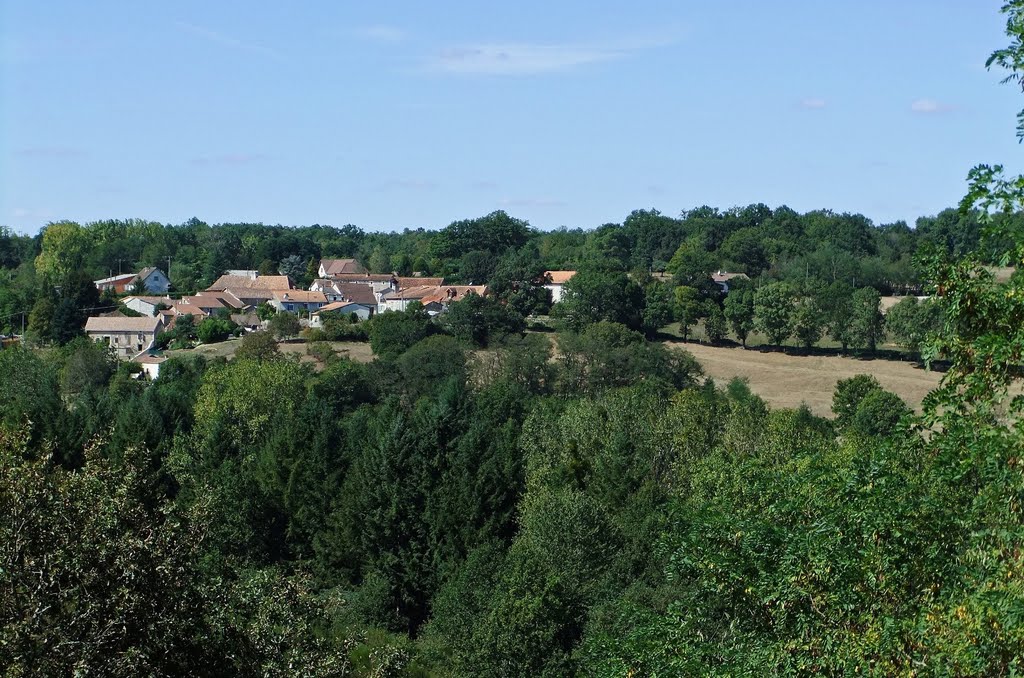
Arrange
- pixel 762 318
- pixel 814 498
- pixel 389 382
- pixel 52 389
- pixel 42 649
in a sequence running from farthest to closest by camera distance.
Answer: pixel 762 318, pixel 389 382, pixel 52 389, pixel 814 498, pixel 42 649

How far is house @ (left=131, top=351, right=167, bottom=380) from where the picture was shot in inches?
2436

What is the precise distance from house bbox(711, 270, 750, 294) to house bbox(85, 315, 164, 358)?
39.3m

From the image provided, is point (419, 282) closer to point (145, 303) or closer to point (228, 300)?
point (228, 300)

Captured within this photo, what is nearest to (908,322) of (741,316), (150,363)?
(741,316)

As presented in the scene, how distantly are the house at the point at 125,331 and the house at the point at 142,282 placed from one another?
24.4 meters

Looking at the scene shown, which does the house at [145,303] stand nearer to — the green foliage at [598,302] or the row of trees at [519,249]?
the row of trees at [519,249]

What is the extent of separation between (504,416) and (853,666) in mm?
36145

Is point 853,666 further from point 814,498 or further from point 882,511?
point 814,498

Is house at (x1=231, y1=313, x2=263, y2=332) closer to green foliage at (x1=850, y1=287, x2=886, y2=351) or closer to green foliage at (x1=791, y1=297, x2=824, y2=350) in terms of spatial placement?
green foliage at (x1=791, y1=297, x2=824, y2=350)

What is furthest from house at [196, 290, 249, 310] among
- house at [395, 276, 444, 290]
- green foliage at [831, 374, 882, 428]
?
green foliage at [831, 374, 882, 428]

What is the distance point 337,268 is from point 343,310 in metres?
36.0

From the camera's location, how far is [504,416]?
44750 millimetres

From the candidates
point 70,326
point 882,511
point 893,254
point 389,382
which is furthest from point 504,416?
point 893,254

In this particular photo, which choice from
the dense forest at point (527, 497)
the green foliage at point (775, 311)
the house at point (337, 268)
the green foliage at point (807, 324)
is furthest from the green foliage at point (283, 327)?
the house at point (337, 268)
